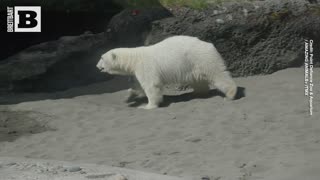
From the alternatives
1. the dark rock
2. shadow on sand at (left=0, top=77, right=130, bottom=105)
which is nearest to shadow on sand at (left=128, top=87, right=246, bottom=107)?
shadow on sand at (left=0, top=77, right=130, bottom=105)

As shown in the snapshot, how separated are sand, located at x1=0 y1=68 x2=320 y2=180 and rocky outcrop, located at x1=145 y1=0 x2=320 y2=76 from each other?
0.33 metres

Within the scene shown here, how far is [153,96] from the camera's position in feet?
34.9

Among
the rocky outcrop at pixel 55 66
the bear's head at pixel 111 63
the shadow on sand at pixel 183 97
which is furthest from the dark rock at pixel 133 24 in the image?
the shadow on sand at pixel 183 97

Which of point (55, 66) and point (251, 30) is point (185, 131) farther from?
point (55, 66)

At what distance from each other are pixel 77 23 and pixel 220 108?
552 cm

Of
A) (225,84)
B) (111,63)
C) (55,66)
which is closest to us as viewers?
(225,84)

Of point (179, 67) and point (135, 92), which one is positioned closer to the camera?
point (179, 67)

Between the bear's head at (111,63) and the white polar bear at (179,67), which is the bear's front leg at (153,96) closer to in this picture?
the white polar bear at (179,67)

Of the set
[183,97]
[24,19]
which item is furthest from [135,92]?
[24,19]

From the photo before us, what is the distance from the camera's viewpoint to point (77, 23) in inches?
569

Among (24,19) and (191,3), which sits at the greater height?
(191,3)

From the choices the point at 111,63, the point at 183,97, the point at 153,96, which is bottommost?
the point at 183,97

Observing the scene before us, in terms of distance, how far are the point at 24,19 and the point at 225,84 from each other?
5.24 metres

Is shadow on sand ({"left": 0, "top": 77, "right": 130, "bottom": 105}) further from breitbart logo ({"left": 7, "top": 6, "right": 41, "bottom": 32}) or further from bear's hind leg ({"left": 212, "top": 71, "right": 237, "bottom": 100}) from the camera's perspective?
breitbart logo ({"left": 7, "top": 6, "right": 41, "bottom": 32})
